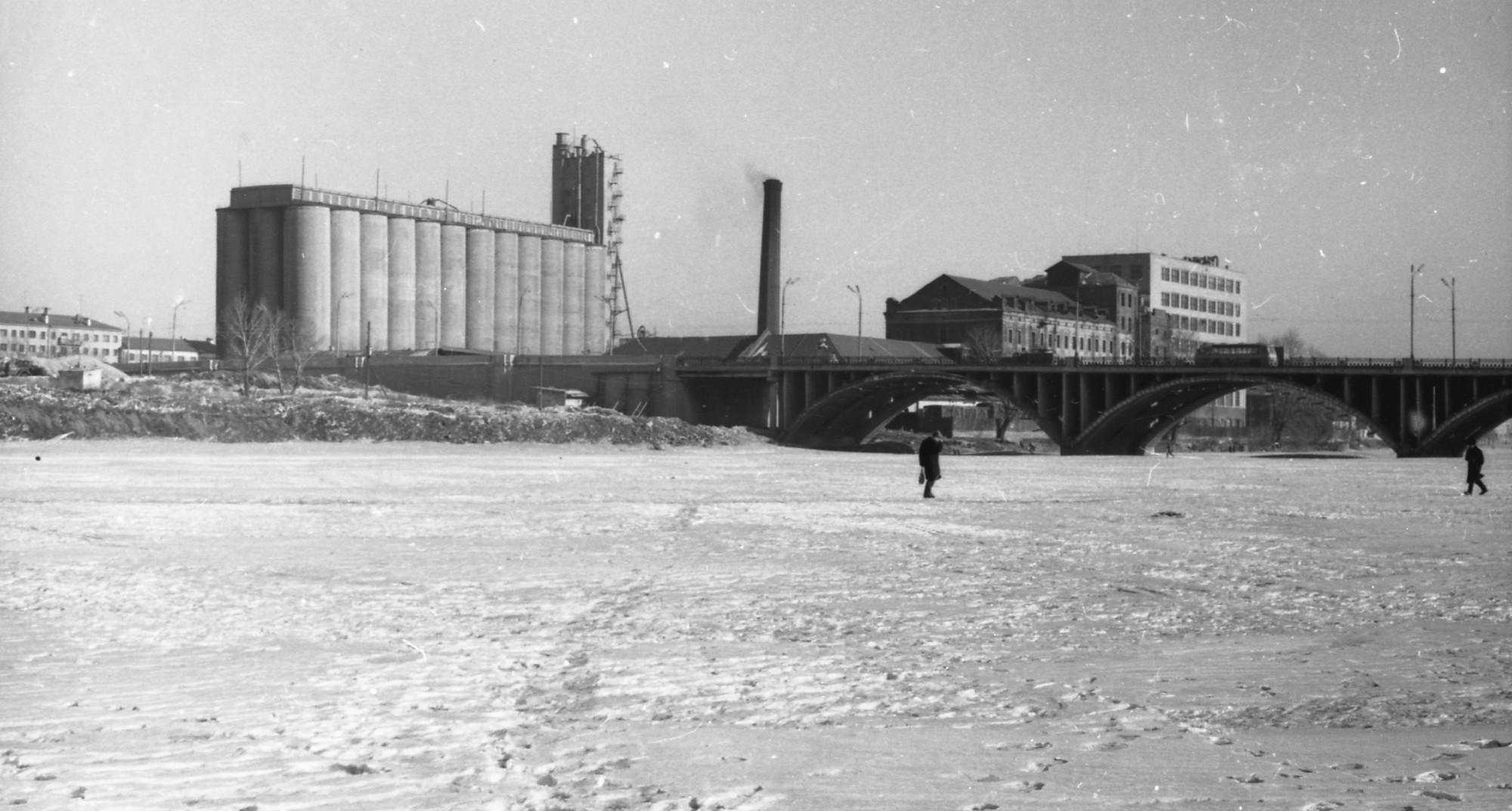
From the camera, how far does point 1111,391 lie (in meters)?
100

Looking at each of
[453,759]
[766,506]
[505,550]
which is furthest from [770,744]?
[766,506]

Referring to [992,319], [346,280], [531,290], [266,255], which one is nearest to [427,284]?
[346,280]

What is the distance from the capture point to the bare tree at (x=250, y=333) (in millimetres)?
124500

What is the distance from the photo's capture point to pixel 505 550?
23281 millimetres

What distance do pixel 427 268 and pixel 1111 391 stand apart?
7542 centimetres

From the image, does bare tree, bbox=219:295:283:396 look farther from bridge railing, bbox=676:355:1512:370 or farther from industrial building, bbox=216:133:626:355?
bridge railing, bbox=676:355:1512:370

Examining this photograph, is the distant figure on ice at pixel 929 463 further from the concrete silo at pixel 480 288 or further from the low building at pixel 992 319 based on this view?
the concrete silo at pixel 480 288

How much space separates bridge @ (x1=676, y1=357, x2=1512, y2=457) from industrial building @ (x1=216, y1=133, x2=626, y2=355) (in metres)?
38.5

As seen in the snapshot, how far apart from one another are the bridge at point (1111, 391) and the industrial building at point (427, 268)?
38.5m

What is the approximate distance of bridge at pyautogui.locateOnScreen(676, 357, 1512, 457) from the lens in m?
89.2

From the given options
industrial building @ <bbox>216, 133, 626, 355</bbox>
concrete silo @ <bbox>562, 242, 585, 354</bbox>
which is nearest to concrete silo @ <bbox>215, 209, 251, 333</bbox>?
industrial building @ <bbox>216, 133, 626, 355</bbox>

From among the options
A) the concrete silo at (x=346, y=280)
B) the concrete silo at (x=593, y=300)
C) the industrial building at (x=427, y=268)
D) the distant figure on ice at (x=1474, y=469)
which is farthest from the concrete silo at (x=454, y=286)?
the distant figure on ice at (x=1474, y=469)

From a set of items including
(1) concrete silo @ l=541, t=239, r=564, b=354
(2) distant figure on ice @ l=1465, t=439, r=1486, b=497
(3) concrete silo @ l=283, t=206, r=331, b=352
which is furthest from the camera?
(1) concrete silo @ l=541, t=239, r=564, b=354

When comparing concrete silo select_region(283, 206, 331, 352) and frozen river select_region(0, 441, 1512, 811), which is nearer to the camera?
frozen river select_region(0, 441, 1512, 811)
